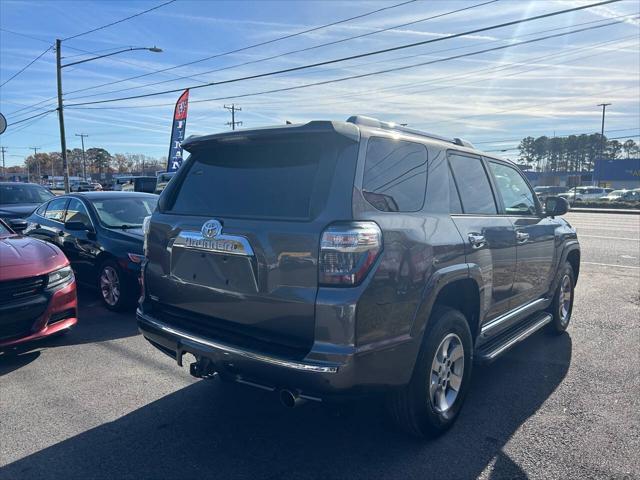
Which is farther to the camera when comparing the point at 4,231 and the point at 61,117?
the point at 61,117

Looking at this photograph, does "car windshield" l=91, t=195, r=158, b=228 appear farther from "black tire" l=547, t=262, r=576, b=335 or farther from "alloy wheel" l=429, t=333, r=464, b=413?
"black tire" l=547, t=262, r=576, b=335

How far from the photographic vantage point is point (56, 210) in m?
8.00

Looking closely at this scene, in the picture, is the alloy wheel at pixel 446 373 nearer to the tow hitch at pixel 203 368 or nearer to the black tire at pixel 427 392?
the black tire at pixel 427 392

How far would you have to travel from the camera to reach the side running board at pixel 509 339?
3.69m

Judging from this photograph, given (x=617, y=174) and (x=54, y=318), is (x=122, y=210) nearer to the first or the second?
(x=54, y=318)

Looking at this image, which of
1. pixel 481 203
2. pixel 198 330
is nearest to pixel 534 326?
pixel 481 203

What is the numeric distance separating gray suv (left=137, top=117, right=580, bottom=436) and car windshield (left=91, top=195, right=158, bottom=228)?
3837 mm

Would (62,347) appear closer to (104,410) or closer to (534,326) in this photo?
(104,410)

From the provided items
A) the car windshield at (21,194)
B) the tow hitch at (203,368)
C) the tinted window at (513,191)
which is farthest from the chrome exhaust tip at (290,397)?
the car windshield at (21,194)

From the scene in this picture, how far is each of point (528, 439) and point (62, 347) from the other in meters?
4.50

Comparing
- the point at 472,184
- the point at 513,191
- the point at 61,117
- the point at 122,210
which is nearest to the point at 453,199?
the point at 472,184

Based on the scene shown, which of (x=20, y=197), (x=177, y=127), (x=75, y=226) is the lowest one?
(x=75, y=226)

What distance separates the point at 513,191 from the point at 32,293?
469cm

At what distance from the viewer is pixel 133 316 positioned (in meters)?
6.36
